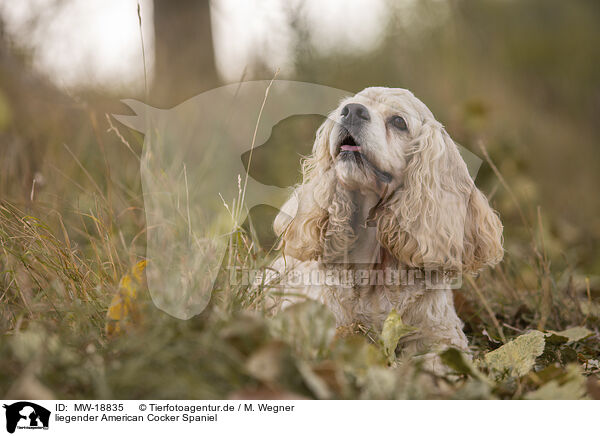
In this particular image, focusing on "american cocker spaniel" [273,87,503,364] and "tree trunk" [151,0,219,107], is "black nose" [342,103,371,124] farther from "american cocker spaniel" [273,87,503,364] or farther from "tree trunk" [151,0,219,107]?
"tree trunk" [151,0,219,107]

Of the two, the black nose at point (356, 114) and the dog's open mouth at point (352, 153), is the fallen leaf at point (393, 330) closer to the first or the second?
the dog's open mouth at point (352, 153)

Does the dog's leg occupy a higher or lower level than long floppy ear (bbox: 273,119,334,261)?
lower

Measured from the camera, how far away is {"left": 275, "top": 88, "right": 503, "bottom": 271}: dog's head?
56.5 inches

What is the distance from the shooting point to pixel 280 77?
1.61 m

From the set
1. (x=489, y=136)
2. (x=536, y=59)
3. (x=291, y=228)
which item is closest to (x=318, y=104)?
(x=291, y=228)

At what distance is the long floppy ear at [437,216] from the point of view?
1.53 meters

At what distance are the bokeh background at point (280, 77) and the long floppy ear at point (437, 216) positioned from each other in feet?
0.79

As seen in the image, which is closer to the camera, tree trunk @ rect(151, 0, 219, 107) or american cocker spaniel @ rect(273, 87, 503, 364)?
american cocker spaniel @ rect(273, 87, 503, 364)

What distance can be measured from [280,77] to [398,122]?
40 cm

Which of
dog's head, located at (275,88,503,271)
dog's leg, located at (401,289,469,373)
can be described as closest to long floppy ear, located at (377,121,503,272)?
dog's head, located at (275,88,503,271)
